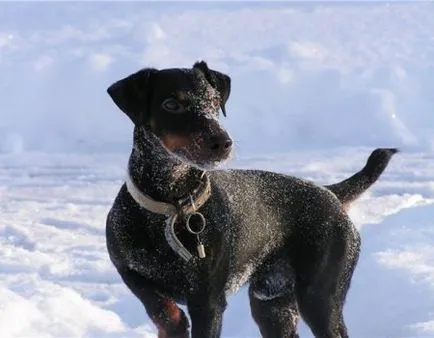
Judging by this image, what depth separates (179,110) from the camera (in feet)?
11.1

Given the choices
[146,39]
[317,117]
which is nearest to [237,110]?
[317,117]

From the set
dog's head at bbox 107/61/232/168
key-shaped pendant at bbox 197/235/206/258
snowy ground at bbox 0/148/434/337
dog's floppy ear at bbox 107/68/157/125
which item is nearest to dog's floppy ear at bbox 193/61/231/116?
dog's head at bbox 107/61/232/168

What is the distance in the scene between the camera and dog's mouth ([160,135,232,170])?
10.5ft

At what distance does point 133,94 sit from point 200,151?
16.1 inches

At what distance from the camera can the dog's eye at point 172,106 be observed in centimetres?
340

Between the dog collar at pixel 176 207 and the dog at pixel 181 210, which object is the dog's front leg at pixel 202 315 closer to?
the dog at pixel 181 210

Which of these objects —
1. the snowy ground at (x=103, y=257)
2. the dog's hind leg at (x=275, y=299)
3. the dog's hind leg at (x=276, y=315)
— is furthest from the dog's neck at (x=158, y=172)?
the snowy ground at (x=103, y=257)

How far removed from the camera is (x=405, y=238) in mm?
6754

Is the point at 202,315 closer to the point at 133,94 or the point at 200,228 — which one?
the point at 200,228

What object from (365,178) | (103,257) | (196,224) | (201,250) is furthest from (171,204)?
(103,257)

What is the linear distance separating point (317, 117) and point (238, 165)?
2.98 meters

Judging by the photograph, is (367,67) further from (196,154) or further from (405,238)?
(196,154)

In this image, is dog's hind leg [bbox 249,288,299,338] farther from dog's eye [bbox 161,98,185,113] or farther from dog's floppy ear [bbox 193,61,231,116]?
dog's eye [bbox 161,98,185,113]

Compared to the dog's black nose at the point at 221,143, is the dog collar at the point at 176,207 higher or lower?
lower
